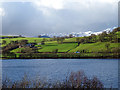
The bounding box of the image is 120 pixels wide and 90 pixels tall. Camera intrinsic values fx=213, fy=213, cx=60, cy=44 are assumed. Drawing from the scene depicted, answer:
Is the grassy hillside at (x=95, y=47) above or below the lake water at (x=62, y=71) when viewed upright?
above

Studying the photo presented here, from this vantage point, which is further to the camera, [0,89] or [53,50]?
[53,50]

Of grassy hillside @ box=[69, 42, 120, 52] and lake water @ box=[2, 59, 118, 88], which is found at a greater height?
grassy hillside @ box=[69, 42, 120, 52]

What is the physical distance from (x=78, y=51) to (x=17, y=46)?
128 feet

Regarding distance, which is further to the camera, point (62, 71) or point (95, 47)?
point (95, 47)

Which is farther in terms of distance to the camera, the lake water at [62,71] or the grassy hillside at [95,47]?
the grassy hillside at [95,47]

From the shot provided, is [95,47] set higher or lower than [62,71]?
higher

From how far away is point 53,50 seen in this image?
101 meters

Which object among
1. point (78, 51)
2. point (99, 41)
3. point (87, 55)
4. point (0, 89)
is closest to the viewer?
point (0, 89)

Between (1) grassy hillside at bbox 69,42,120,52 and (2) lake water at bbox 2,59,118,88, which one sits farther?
(1) grassy hillside at bbox 69,42,120,52

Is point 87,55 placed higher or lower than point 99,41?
lower

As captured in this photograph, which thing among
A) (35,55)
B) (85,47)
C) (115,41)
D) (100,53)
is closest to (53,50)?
(35,55)

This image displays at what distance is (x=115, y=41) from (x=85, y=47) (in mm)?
16671

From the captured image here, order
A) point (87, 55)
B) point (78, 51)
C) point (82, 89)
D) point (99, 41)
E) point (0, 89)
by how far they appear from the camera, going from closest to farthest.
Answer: point (0, 89) → point (82, 89) → point (87, 55) → point (78, 51) → point (99, 41)

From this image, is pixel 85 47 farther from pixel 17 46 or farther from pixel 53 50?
pixel 17 46
